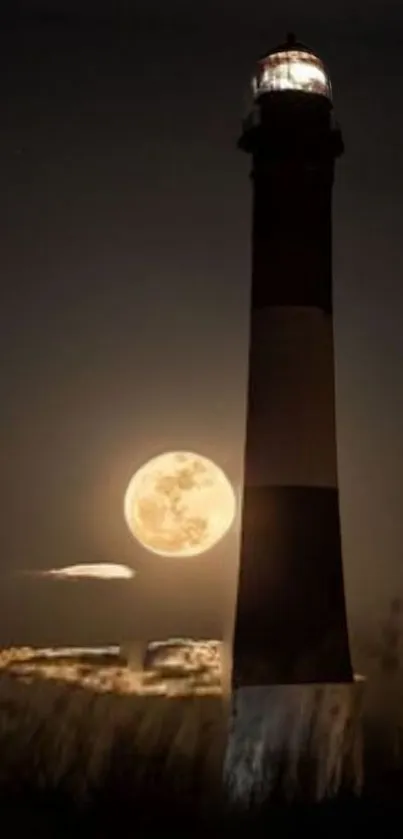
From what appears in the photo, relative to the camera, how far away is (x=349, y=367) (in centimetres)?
224

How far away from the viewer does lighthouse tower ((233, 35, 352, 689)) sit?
2125 mm

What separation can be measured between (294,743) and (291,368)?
81cm

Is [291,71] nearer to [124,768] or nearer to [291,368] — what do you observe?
[291,368]

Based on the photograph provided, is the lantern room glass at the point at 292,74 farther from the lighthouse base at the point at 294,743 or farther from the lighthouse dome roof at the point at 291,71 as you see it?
the lighthouse base at the point at 294,743

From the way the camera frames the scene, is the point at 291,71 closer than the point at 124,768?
No

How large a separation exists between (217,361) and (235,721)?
2.53 ft

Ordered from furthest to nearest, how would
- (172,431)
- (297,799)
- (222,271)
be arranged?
(222,271)
(172,431)
(297,799)

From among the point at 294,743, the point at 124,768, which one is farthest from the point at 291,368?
the point at 124,768

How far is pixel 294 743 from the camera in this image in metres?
1.90

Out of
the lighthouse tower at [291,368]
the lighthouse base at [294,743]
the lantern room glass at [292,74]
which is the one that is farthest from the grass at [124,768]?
the lantern room glass at [292,74]

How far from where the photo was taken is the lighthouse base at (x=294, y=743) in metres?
1.84

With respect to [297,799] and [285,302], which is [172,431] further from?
[297,799]

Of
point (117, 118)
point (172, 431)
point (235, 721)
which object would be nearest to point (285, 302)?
point (172, 431)

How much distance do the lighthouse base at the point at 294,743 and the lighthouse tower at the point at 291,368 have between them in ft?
0.46
